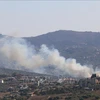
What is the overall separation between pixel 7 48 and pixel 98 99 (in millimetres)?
111900

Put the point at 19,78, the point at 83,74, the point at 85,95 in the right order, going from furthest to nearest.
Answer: the point at 83,74 < the point at 19,78 < the point at 85,95

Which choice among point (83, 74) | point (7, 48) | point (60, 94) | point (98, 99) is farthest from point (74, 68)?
point (98, 99)

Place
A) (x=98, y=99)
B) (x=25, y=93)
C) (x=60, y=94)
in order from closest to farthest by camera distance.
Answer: (x=98, y=99) < (x=60, y=94) < (x=25, y=93)

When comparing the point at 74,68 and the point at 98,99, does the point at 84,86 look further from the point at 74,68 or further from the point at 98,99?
the point at 74,68

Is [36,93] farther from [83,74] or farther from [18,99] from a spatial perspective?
[83,74]

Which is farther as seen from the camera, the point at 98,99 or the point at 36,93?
the point at 36,93

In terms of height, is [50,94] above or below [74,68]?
below

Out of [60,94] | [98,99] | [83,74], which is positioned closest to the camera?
[98,99]

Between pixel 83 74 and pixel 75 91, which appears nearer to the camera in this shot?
pixel 75 91

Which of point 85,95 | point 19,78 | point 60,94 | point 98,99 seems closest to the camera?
point 98,99

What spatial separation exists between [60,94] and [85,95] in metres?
10.7

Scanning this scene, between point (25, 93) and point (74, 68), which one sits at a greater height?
point (74, 68)

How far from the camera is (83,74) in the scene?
19200 centimetres

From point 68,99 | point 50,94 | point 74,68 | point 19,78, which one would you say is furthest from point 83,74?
point 68,99
